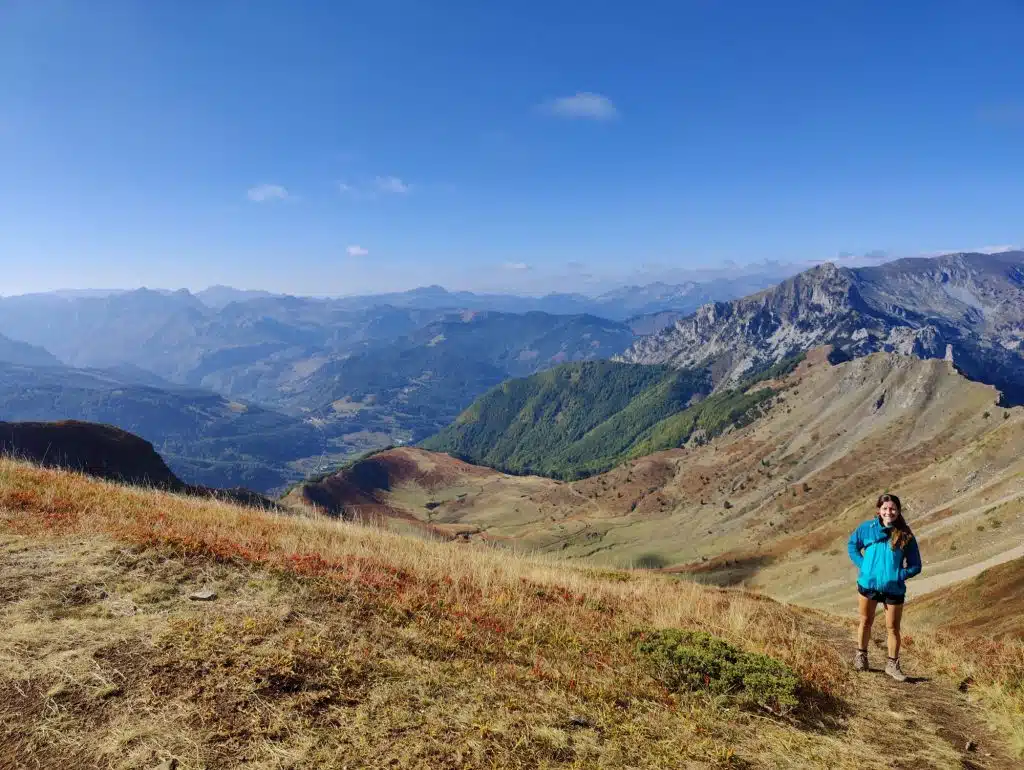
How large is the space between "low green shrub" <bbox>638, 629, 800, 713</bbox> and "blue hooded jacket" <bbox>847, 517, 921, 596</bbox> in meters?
3.38

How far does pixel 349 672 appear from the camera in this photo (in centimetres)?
730

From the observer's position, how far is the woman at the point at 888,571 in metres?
10.7

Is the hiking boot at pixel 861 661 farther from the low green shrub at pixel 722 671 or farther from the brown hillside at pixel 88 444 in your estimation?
the brown hillside at pixel 88 444

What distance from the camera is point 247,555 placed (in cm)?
1065

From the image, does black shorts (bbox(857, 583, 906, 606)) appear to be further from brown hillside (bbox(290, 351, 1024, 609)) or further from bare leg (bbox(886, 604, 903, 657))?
brown hillside (bbox(290, 351, 1024, 609))

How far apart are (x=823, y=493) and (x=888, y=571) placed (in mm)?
122694

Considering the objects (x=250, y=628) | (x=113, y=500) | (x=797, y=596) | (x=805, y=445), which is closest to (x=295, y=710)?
(x=250, y=628)

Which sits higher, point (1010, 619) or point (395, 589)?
point (395, 589)

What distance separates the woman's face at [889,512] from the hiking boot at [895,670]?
2740 millimetres

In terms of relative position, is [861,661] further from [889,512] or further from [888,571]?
[889,512]

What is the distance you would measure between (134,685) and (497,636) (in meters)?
5.33

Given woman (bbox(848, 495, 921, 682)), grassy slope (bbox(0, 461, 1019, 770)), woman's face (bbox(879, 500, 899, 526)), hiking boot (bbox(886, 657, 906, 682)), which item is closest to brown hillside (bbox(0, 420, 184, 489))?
grassy slope (bbox(0, 461, 1019, 770))

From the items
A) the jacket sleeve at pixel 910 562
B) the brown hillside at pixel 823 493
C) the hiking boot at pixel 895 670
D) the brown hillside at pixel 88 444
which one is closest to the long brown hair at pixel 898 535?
the jacket sleeve at pixel 910 562

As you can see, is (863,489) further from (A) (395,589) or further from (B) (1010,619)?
(A) (395,589)
